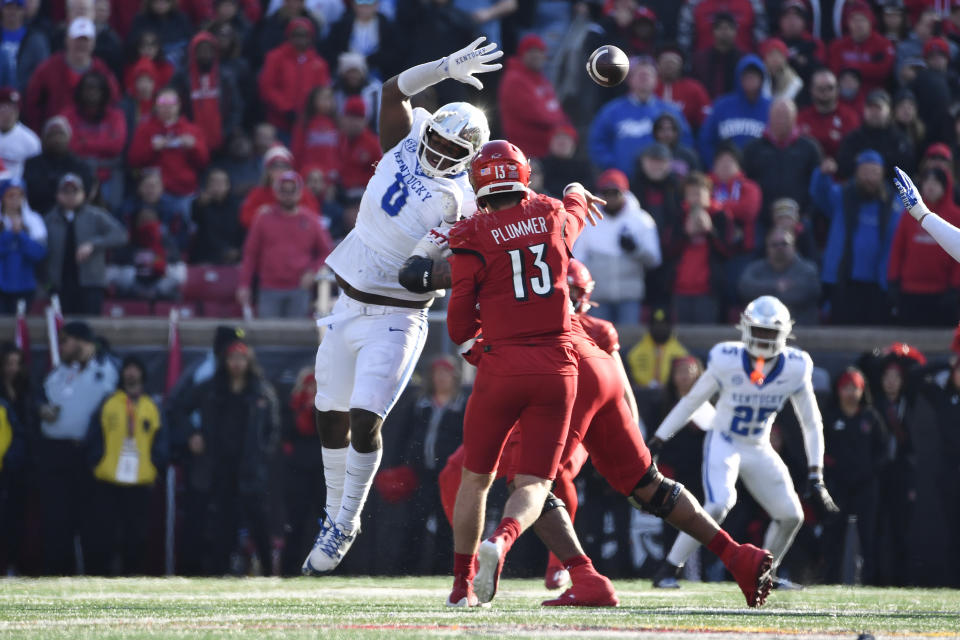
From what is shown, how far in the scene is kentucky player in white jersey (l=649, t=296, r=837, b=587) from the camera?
988 centimetres

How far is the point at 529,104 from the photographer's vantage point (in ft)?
46.1

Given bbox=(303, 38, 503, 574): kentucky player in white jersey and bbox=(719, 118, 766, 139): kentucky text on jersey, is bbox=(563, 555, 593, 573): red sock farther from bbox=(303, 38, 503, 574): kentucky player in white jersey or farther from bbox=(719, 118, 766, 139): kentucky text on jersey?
bbox=(719, 118, 766, 139): kentucky text on jersey

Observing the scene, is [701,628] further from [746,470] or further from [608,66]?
[746,470]

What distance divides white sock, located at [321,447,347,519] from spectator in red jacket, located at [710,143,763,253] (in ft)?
17.9

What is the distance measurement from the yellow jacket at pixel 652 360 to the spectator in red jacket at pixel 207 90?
4.40m

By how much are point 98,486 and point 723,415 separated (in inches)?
179

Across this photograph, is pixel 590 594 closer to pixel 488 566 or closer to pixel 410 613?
pixel 410 613

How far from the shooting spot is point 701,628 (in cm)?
597

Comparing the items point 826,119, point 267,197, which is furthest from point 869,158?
point 267,197

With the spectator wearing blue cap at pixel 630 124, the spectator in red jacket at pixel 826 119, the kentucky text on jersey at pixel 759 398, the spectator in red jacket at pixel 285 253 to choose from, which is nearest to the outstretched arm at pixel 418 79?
the kentucky text on jersey at pixel 759 398

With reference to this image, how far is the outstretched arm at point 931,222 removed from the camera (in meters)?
7.68

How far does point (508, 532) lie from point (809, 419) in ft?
13.0

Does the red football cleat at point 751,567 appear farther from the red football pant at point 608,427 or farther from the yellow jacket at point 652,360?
the yellow jacket at point 652,360

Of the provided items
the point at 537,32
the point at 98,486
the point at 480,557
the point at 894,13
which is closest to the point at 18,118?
the point at 98,486
